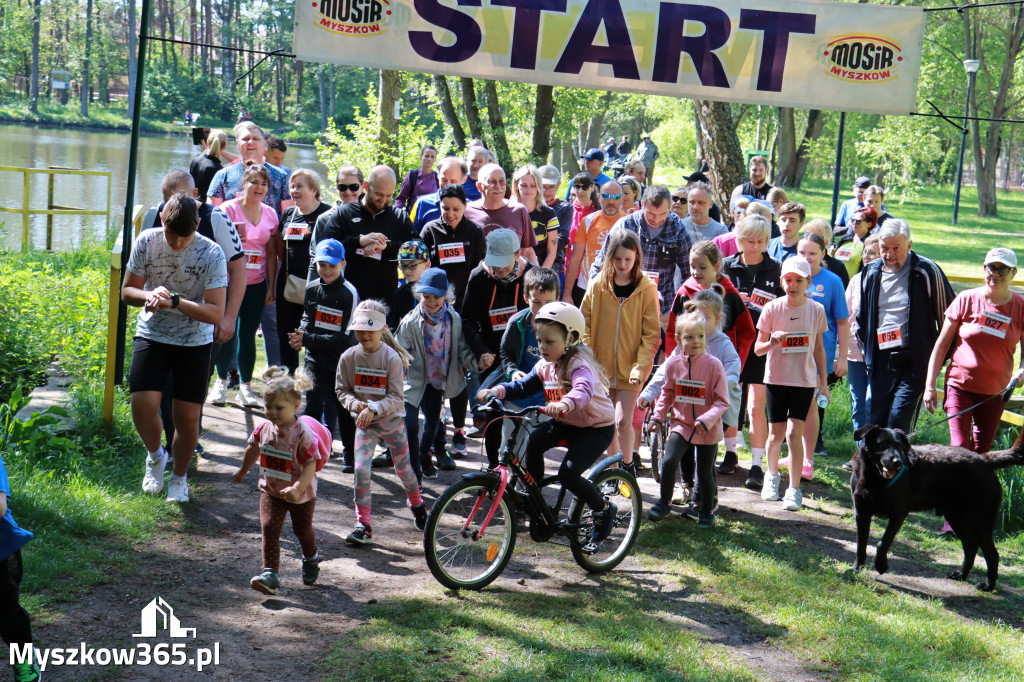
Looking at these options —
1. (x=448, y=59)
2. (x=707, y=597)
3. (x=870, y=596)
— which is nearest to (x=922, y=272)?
(x=870, y=596)

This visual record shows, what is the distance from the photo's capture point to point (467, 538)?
527cm

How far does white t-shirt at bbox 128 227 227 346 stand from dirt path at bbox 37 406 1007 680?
111 centimetres

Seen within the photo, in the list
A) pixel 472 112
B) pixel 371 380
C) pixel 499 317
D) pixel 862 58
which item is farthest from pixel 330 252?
pixel 472 112

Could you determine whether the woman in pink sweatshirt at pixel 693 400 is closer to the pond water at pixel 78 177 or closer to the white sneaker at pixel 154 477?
the white sneaker at pixel 154 477

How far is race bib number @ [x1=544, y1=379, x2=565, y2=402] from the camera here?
550 cm

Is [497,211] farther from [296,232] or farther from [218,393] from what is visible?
[218,393]

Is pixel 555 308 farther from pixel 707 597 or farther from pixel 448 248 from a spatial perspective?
pixel 448 248

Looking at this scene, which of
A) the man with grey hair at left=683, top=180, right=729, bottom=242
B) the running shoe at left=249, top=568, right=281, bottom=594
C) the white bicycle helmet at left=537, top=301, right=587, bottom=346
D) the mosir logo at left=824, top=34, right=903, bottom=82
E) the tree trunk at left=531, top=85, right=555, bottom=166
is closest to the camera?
the running shoe at left=249, top=568, right=281, bottom=594

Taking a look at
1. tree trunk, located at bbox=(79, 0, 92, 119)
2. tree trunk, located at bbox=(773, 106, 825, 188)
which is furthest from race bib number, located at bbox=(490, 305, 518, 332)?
tree trunk, located at bbox=(79, 0, 92, 119)

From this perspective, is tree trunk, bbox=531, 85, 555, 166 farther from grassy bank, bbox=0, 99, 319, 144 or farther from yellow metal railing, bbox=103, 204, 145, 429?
grassy bank, bbox=0, 99, 319, 144

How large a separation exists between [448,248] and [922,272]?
3.42 meters

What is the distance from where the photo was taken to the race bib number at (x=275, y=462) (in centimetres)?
Answer: 501

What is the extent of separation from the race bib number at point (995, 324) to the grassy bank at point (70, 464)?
5254 millimetres

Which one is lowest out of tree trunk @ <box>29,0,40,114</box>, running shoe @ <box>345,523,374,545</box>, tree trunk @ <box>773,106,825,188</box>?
running shoe @ <box>345,523,374,545</box>
